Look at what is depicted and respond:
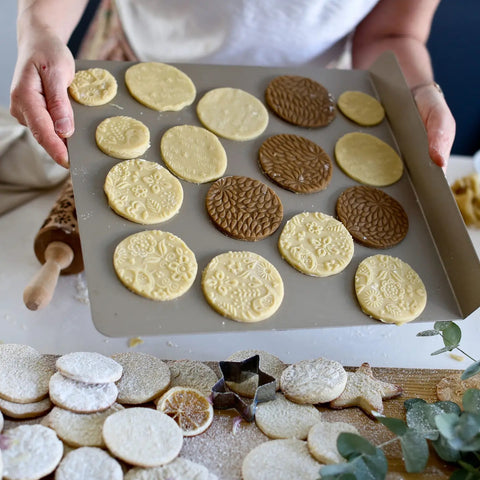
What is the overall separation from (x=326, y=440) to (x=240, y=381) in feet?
0.60

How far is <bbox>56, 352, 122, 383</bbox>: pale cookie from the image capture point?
1.00 m

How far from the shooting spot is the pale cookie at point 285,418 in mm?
1023

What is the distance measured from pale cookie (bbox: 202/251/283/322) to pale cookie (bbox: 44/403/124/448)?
0.26m

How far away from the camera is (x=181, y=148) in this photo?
4.09 ft

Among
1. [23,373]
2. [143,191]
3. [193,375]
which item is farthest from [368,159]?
[23,373]

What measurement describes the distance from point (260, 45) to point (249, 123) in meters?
0.35

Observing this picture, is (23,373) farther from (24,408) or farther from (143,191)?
(143,191)

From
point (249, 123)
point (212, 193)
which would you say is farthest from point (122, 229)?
point (249, 123)

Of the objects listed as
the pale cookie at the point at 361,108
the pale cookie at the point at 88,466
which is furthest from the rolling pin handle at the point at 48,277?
the pale cookie at the point at 361,108

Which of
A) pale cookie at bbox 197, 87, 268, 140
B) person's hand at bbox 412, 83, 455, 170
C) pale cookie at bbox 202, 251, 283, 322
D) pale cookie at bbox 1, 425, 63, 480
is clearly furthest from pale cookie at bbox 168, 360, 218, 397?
person's hand at bbox 412, 83, 455, 170

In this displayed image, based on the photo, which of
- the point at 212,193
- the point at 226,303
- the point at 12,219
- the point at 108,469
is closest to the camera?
the point at 108,469

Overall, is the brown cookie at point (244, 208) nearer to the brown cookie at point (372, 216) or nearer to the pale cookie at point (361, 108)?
the brown cookie at point (372, 216)

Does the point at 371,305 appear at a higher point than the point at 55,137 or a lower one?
higher

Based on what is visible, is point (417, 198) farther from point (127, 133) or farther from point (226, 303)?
point (127, 133)
